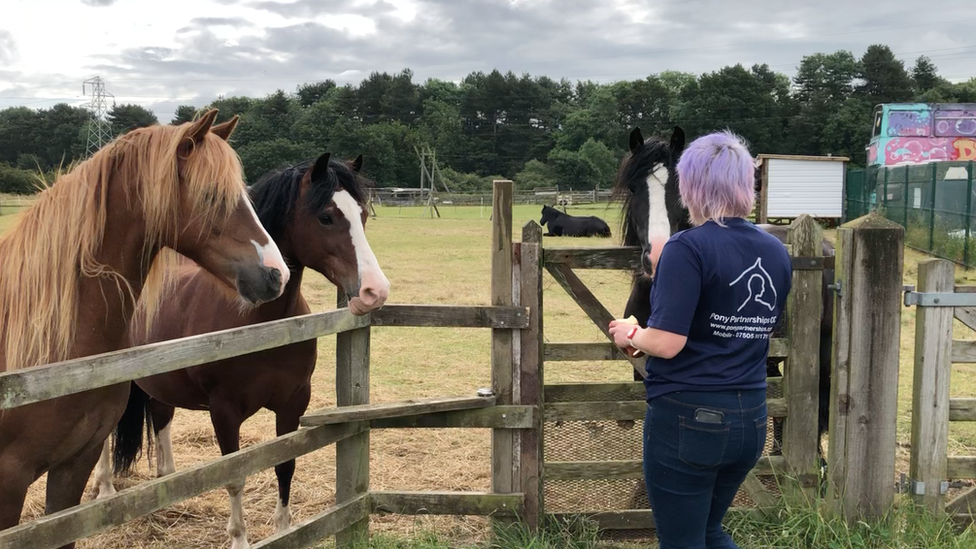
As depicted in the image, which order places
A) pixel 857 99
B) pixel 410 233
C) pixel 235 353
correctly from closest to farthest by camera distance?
pixel 235 353
pixel 410 233
pixel 857 99

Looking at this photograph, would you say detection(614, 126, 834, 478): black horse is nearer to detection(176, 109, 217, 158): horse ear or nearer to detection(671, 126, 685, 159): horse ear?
detection(671, 126, 685, 159): horse ear

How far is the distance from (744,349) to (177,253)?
2.21 meters

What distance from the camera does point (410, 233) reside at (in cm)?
2506

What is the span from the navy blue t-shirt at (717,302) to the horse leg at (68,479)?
209 cm

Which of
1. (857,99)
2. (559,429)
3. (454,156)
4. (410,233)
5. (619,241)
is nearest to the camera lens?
(559,429)

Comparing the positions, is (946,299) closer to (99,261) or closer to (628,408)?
(628,408)

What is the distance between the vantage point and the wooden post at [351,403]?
3373 millimetres

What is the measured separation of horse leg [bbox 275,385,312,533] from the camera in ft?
12.2

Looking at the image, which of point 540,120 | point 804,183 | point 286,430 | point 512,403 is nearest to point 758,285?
point 512,403

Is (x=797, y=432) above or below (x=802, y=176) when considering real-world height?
below

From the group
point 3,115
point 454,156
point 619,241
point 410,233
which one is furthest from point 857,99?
point 3,115

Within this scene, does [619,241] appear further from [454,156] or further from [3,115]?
[454,156]

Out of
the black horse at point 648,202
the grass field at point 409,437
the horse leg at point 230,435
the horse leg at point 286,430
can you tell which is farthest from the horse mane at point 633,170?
the horse leg at point 230,435

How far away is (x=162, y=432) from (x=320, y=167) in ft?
7.91
